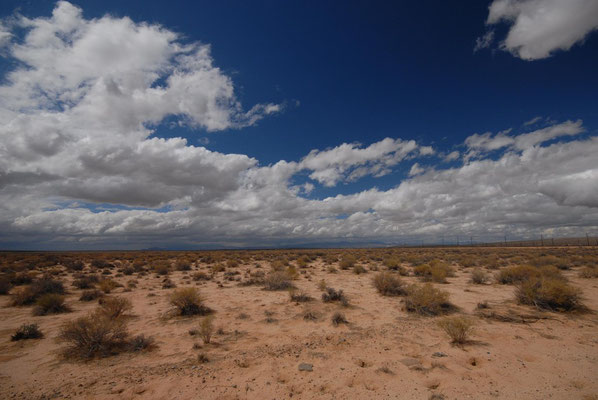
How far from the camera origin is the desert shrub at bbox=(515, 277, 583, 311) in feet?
31.5

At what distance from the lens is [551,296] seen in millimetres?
9758

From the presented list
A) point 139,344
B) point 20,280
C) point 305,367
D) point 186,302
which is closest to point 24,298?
point 20,280

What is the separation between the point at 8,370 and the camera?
6016mm

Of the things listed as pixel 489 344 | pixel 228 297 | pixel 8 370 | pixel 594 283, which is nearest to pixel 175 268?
pixel 228 297

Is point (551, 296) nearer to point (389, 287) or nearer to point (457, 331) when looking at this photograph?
point (457, 331)

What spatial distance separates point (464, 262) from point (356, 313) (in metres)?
21.4

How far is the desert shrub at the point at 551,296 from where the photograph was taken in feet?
31.5

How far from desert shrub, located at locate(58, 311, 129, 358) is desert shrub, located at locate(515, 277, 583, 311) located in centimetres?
1463

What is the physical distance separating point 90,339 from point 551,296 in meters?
15.6

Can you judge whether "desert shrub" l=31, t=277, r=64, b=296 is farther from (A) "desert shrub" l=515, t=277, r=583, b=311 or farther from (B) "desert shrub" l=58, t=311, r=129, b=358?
(A) "desert shrub" l=515, t=277, r=583, b=311

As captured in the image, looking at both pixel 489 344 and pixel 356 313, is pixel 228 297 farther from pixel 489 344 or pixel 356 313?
pixel 489 344

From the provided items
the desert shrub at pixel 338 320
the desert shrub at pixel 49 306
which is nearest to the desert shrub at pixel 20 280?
the desert shrub at pixel 49 306

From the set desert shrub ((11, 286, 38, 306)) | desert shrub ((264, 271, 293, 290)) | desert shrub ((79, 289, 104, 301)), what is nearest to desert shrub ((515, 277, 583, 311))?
desert shrub ((264, 271, 293, 290))

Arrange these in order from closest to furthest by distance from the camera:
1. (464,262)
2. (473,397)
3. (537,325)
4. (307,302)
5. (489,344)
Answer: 1. (473,397)
2. (489,344)
3. (537,325)
4. (307,302)
5. (464,262)
